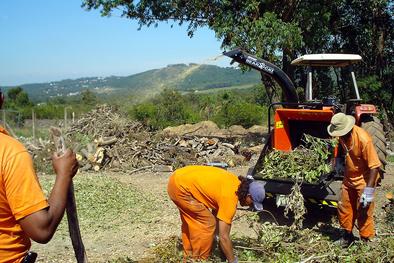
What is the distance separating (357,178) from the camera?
5887 millimetres

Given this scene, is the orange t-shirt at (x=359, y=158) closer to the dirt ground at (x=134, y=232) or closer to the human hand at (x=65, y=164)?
the dirt ground at (x=134, y=232)

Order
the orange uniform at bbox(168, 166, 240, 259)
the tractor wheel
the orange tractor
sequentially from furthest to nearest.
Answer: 1. the tractor wheel
2. the orange tractor
3. the orange uniform at bbox(168, 166, 240, 259)

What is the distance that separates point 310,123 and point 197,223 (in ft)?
11.6

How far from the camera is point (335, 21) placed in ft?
56.0

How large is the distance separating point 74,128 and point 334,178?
1008cm

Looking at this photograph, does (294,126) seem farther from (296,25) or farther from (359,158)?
(296,25)

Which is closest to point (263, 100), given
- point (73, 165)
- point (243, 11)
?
point (243, 11)

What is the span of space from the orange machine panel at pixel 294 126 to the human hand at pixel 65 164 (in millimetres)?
5498

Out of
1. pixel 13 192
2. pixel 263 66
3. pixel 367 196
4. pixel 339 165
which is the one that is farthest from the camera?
pixel 263 66

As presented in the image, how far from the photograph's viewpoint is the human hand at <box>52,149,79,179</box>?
2279mm

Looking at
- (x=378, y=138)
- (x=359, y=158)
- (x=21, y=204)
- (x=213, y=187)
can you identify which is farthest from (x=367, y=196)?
(x=21, y=204)

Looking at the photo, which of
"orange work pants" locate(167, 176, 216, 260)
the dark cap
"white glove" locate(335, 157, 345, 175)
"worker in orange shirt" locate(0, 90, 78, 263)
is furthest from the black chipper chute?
"worker in orange shirt" locate(0, 90, 78, 263)

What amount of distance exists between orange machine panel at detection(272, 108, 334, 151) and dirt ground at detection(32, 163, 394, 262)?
1104 mm

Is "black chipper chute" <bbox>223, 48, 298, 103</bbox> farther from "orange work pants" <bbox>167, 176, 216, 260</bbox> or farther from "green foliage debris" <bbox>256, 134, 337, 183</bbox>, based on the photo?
"orange work pants" <bbox>167, 176, 216, 260</bbox>
